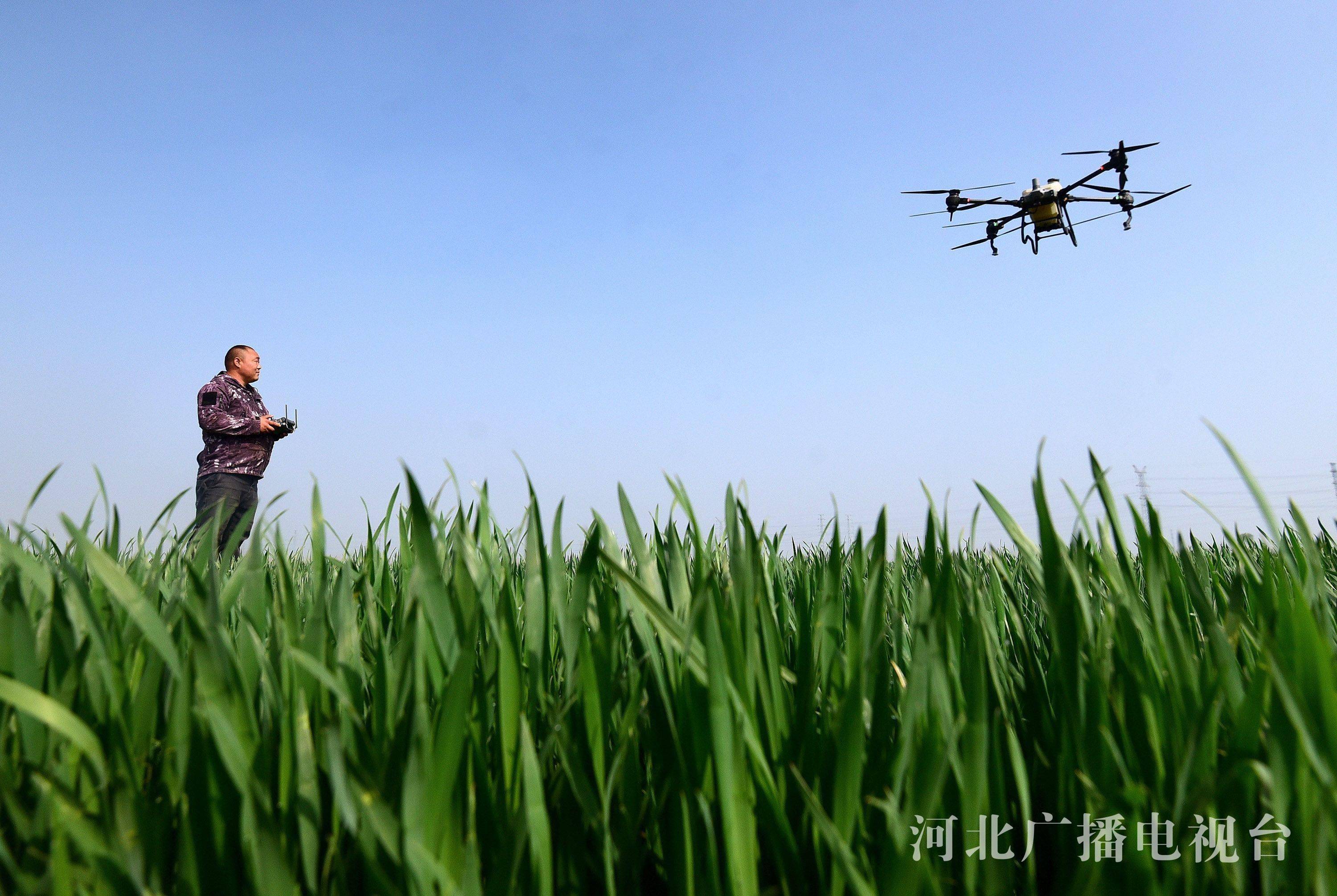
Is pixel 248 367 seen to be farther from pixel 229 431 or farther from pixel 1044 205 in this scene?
pixel 1044 205

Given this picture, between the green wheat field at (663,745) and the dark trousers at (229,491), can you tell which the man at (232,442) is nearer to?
the dark trousers at (229,491)

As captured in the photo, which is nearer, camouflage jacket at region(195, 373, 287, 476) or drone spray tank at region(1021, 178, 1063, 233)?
camouflage jacket at region(195, 373, 287, 476)

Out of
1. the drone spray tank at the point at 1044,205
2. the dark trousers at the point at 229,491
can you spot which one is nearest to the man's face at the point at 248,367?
the dark trousers at the point at 229,491

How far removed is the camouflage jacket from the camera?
580 centimetres

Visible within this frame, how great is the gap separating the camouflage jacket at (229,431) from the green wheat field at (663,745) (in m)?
5.50

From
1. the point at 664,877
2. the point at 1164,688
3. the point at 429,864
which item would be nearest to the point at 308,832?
the point at 429,864

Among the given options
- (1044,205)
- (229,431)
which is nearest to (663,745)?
(229,431)

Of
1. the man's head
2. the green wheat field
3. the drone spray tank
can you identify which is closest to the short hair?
the man's head

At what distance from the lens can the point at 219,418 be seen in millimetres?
5770

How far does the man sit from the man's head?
75mm

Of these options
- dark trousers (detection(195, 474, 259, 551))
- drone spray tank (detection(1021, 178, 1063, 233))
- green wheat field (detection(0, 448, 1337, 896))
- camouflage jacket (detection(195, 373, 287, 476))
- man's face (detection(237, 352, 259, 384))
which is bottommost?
green wheat field (detection(0, 448, 1337, 896))

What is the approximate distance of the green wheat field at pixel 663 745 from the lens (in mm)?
593

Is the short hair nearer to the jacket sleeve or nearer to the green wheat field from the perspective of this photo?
the jacket sleeve

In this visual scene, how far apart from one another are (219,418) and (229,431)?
0.40 feet
